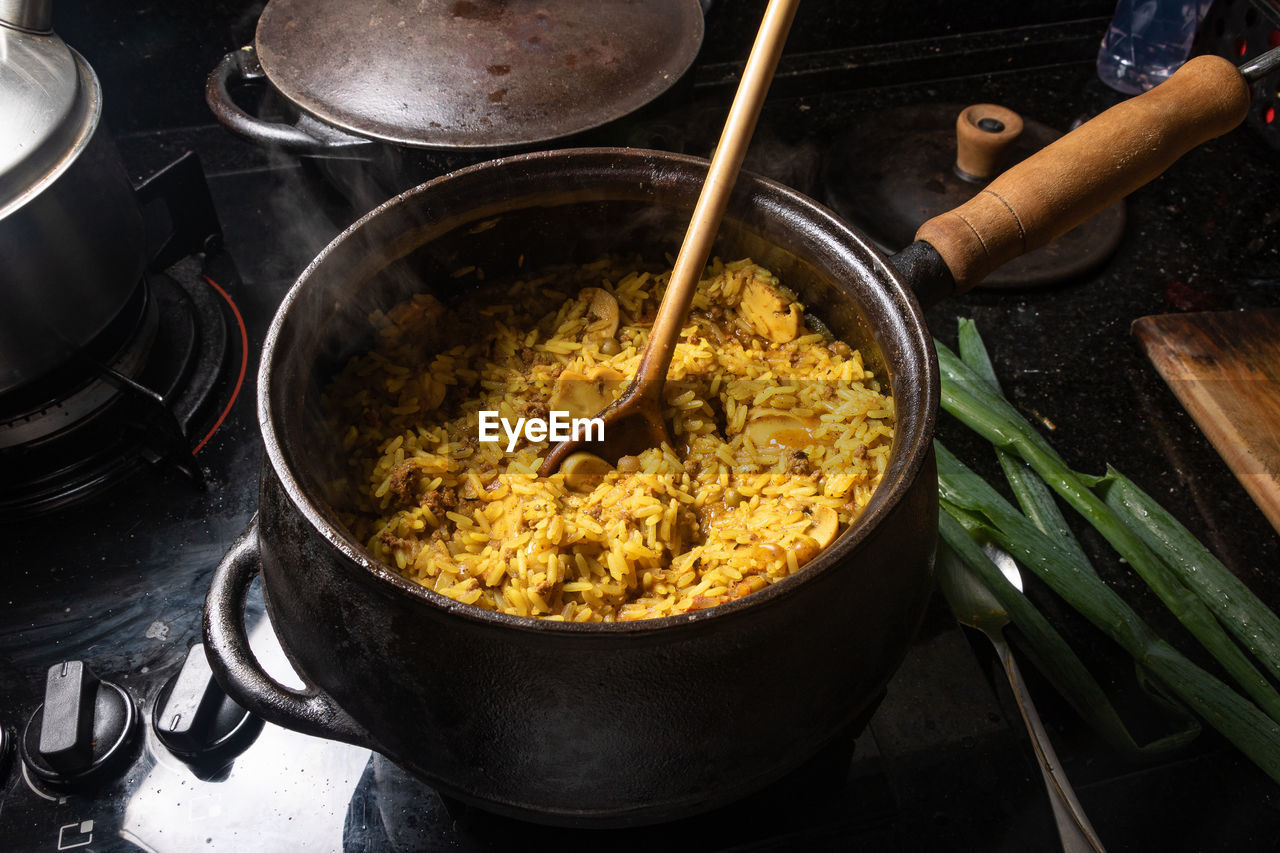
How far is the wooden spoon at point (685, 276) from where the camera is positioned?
1372 mm

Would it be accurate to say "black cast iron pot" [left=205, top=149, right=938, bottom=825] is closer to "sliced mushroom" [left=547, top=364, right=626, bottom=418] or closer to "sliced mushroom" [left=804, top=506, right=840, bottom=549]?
"sliced mushroom" [left=804, top=506, right=840, bottom=549]

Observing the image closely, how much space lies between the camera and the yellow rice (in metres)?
1.32

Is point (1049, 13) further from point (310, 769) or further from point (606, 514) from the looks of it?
point (310, 769)

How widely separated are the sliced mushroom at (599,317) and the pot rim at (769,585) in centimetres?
33

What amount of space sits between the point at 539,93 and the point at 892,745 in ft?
4.95

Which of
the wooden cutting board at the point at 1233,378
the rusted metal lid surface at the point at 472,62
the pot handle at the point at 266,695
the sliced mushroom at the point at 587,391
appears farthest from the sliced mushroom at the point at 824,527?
the wooden cutting board at the point at 1233,378

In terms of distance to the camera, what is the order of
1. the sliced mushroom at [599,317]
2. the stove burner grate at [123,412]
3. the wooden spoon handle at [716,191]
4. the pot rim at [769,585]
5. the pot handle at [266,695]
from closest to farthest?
the pot rim at [769,585] → the pot handle at [266,695] → the wooden spoon handle at [716,191] → the sliced mushroom at [599,317] → the stove burner grate at [123,412]

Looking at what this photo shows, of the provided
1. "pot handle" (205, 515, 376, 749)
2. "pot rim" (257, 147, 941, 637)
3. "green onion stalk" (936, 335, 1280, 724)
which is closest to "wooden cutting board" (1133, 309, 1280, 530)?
"green onion stalk" (936, 335, 1280, 724)

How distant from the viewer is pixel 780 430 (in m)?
1.57

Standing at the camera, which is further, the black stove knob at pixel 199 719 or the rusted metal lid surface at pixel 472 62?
the rusted metal lid surface at pixel 472 62

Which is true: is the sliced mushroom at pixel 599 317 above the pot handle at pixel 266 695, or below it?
above

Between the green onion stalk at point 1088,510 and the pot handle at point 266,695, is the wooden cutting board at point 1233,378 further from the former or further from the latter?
the pot handle at point 266,695

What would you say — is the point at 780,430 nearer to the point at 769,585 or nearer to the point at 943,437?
the point at 769,585

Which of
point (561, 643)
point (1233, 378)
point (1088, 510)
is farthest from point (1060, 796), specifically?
point (1233, 378)
